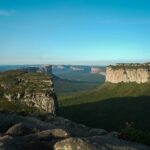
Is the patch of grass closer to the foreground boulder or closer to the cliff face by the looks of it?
the foreground boulder

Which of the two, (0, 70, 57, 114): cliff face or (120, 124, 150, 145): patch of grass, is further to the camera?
(0, 70, 57, 114): cliff face

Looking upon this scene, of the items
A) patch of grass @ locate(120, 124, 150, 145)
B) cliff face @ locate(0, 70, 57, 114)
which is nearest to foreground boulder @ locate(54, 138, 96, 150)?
patch of grass @ locate(120, 124, 150, 145)

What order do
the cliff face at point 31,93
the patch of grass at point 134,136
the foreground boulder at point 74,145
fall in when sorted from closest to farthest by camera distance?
the foreground boulder at point 74,145 < the patch of grass at point 134,136 < the cliff face at point 31,93

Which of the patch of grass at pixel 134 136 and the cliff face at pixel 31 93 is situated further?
the cliff face at pixel 31 93

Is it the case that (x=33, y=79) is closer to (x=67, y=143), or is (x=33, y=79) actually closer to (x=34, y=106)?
(x=34, y=106)

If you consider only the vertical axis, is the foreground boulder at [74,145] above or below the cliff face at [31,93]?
above

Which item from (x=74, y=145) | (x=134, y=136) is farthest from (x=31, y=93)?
(x=74, y=145)

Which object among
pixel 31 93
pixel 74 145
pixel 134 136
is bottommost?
pixel 31 93

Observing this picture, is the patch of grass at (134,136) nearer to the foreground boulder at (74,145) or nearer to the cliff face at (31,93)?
the foreground boulder at (74,145)

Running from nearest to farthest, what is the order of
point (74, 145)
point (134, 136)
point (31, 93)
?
point (74, 145) → point (134, 136) → point (31, 93)

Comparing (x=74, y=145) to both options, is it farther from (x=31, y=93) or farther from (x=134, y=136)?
(x=31, y=93)

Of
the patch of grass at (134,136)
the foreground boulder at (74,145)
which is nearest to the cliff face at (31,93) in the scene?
the patch of grass at (134,136)

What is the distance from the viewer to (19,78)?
431ft

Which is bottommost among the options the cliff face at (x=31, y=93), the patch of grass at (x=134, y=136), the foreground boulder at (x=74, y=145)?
the cliff face at (x=31, y=93)
